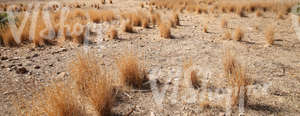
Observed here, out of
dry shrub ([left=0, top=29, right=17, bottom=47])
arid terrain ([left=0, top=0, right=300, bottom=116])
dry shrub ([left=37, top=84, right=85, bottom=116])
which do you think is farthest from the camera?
dry shrub ([left=0, top=29, right=17, bottom=47])

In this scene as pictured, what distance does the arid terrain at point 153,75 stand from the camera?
2047 mm

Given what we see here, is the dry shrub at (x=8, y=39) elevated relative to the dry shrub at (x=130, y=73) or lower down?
elevated

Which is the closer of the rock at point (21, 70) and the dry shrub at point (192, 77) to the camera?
the dry shrub at point (192, 77)

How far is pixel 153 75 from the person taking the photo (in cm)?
296

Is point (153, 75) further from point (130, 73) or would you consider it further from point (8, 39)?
point (8, 39)

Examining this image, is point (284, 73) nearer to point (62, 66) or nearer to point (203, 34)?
point (203, 34)

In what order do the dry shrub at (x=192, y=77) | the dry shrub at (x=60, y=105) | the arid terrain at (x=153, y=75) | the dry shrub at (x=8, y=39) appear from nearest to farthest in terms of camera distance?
the dry shrub at (x=60, y=105) → the arid terrain at (x=153, y=75) → the dry shrub at (x=192, y=77) → the dry shrub at (x=8, y=39)

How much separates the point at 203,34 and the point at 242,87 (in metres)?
3.60

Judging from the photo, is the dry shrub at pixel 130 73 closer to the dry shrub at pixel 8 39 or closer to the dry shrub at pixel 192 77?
the dry shrub at pixel 192 77

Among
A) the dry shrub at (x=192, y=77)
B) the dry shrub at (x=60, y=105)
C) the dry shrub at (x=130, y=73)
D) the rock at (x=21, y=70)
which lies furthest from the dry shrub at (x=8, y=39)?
the dry shrub at (x=192, y=77)

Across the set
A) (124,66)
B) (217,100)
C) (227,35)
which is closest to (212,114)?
(217,100)

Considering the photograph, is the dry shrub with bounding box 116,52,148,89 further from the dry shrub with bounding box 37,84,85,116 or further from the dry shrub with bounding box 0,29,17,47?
the dry shrub with bounding box 0,29,17,47

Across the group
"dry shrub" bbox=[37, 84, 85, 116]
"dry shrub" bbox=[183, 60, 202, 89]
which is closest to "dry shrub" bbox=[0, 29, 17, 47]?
"dry shrub" bbox=[37, 84, 85, 116]

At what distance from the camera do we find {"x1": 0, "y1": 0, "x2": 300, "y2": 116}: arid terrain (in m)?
2.05
